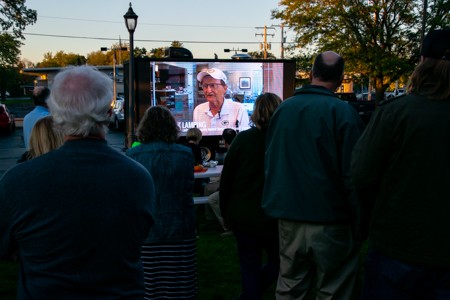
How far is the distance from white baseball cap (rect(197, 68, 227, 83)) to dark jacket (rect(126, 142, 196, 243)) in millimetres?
10538

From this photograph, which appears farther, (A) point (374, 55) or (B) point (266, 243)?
(A) point (374, 55)

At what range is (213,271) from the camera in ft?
16.9

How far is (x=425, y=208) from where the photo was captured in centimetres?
210

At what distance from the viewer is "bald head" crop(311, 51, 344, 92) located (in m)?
2.96

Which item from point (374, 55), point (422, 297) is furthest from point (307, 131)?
point (374, 55)

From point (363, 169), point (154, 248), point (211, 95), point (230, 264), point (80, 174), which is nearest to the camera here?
point (80, 174)

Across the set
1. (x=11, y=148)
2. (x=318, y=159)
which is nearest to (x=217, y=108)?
(x=11, y=148)

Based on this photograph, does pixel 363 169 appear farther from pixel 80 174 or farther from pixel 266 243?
pixel 266 243

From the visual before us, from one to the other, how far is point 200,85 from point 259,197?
35.0 ft

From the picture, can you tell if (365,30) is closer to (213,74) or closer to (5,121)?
(213,74)

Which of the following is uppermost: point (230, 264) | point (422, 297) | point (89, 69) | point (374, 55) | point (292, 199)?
point (374, 55)

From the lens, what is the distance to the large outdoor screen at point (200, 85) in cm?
1347

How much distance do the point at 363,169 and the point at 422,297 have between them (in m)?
0.60

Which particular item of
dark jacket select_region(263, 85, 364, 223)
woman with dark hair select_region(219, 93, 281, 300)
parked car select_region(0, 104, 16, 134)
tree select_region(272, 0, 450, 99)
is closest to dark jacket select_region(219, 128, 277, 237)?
woman with dark hair select_region(219, 93, 281, 300)
